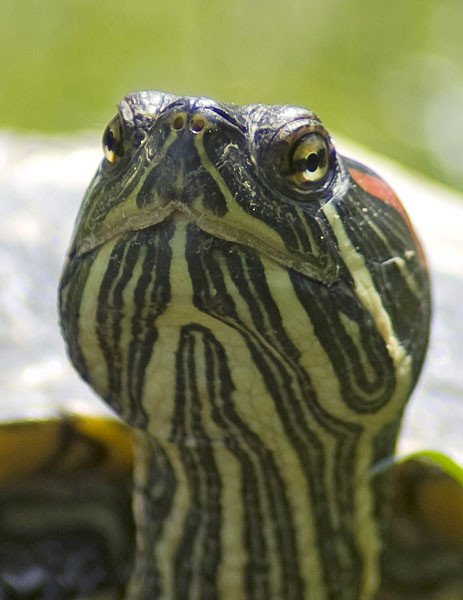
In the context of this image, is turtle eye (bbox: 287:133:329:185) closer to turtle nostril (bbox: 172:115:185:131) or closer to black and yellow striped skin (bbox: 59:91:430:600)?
black and yellow striped skin (bbox: 59:91:430:600)

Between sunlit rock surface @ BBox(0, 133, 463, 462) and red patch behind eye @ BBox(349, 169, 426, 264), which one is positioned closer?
red patch behind eye @ BBox(349, 169, 426, 264)

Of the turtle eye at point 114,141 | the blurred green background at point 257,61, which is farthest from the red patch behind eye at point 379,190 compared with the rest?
the blurred green background at point 257,61

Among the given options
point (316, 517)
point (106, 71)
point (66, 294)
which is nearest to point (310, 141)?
point (66, 294)

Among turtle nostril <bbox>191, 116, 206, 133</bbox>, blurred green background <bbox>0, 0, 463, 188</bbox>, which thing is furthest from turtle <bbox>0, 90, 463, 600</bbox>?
blurred green background <bbox>0, 0, 463, 188</bbox>

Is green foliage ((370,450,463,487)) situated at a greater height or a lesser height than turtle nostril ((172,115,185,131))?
lesser

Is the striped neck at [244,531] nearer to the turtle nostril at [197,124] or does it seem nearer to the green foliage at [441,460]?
the green foliage at [441,460]

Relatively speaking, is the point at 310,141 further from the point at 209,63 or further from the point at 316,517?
the point at 209,63

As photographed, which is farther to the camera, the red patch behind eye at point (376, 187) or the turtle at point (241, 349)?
the red patch behind eye at point (376, 187)
